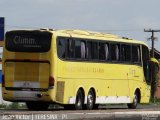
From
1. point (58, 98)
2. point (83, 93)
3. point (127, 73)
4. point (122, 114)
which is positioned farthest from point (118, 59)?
point (122, 114)

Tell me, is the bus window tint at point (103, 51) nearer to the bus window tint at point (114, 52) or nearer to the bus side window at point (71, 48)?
the bus window tint at point (114, 52)

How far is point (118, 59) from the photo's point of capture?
31172 mm

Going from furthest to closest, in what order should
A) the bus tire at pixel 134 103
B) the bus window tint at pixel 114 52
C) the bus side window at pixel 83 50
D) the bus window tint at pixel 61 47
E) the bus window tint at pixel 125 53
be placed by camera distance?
the bus tire at pixel 134 103
the bus window tint at pixel 125 53
the bus window tint at pixel 114 52
the bus side window at pixel 83 50
the bus window tint at pixel 61 47

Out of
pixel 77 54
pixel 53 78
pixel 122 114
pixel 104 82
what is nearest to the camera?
pixel 122 114

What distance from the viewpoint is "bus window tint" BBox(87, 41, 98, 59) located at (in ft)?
94.2

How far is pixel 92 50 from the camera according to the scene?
2894 cm

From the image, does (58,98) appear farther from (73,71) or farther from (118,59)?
(118,59)

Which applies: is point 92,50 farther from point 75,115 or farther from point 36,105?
point 75,115

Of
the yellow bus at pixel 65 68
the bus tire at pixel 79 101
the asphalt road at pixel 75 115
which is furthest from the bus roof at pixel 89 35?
the asphalt road at pixel 75 115

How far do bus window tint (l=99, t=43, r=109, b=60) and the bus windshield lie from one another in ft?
13.1

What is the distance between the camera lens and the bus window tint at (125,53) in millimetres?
31406

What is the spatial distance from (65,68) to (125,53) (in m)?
Result: 5.27

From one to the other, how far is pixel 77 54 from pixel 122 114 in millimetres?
10710

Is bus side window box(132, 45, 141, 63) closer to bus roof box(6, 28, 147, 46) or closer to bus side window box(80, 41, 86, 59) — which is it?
bus roof box(6, 28, 147, 46)
